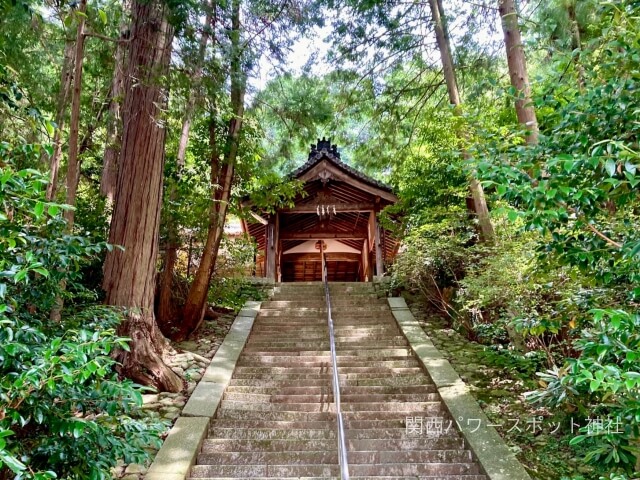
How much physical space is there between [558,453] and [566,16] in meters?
5.89

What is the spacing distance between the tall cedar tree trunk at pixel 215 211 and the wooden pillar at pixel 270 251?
3.59m

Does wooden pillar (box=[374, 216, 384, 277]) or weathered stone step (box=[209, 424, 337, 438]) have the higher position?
wooden pillar (box=[374, 216, 384, 277])

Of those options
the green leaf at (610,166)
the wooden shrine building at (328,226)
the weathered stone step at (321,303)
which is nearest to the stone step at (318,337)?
the weathered stone step at (321,303)

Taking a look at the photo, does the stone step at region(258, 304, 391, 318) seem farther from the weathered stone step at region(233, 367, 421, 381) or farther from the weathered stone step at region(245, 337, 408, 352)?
the weathered stone step at region(233, 367, 421, 381)

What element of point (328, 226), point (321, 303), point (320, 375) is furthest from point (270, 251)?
point (320, 375)

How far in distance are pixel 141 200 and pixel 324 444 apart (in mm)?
3320

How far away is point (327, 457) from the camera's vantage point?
371 cm

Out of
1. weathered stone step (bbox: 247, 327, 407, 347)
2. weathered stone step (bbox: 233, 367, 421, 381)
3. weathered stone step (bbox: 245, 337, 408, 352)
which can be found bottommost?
weathered stone step (bbox: 233, 367, 421, 381)

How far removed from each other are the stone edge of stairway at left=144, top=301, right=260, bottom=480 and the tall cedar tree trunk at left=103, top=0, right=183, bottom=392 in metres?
0.39

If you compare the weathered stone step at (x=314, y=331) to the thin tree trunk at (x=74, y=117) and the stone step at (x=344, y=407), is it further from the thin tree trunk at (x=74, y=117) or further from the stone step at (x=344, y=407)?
the thin tree trunk at (x=74, y=117)

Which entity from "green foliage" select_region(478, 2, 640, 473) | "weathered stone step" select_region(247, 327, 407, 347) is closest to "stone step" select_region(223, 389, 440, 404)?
"weathered stone step" select_region(247, 327, 407, 347)

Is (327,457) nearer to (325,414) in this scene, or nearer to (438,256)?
(325,414)

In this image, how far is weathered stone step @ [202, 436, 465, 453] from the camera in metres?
3.84

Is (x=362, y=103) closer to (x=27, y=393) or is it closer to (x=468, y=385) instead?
(x=468, y=385)
